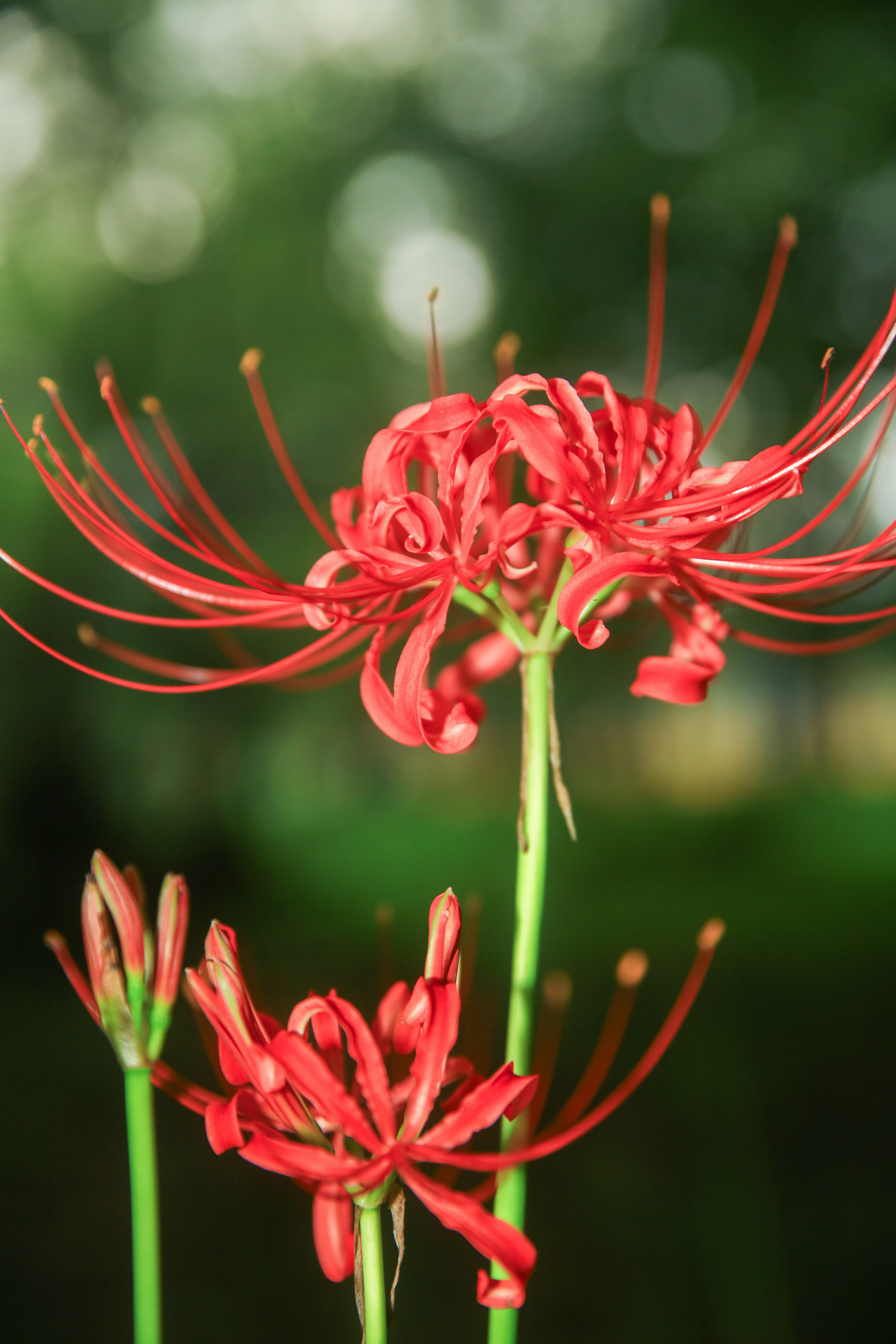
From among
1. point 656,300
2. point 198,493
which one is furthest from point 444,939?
point 656,300

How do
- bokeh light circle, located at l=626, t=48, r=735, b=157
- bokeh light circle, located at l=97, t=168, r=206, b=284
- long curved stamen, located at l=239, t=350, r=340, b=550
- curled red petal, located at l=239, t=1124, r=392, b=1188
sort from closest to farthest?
curled red petal, located at l=239, t=1124, r=392, b=1188, long curved stamen, located at l=239, t=350, r=340, b=550, bokeh light circle, located at l=626, t=48, r=735, b=157, bokeh light circle, located at l=97, t=168, r=206, b=284

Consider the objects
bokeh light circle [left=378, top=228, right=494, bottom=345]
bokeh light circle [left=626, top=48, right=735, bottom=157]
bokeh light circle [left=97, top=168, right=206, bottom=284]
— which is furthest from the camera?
bokeh light circle [left=378, top=228, right=494, bottom=345]

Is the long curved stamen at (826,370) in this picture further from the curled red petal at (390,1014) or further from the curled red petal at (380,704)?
the curled red petal at (390,1014)

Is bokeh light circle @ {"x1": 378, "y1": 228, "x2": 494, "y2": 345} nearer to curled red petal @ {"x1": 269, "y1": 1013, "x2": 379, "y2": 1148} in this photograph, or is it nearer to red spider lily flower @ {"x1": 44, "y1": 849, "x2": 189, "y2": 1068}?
red spider lily flower @ {"x1": 44, "y1": 849, "x2": 189, "y2": 1068}

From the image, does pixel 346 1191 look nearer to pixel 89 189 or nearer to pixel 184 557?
pixel 184 557

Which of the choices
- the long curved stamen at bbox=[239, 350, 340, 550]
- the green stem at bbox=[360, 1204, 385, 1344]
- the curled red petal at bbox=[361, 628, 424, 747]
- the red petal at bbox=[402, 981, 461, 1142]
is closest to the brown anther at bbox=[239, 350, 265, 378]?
the long curved stamen at bbox=[239, 350, 340, 550]

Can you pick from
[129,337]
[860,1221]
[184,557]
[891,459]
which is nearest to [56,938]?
[891,459]
